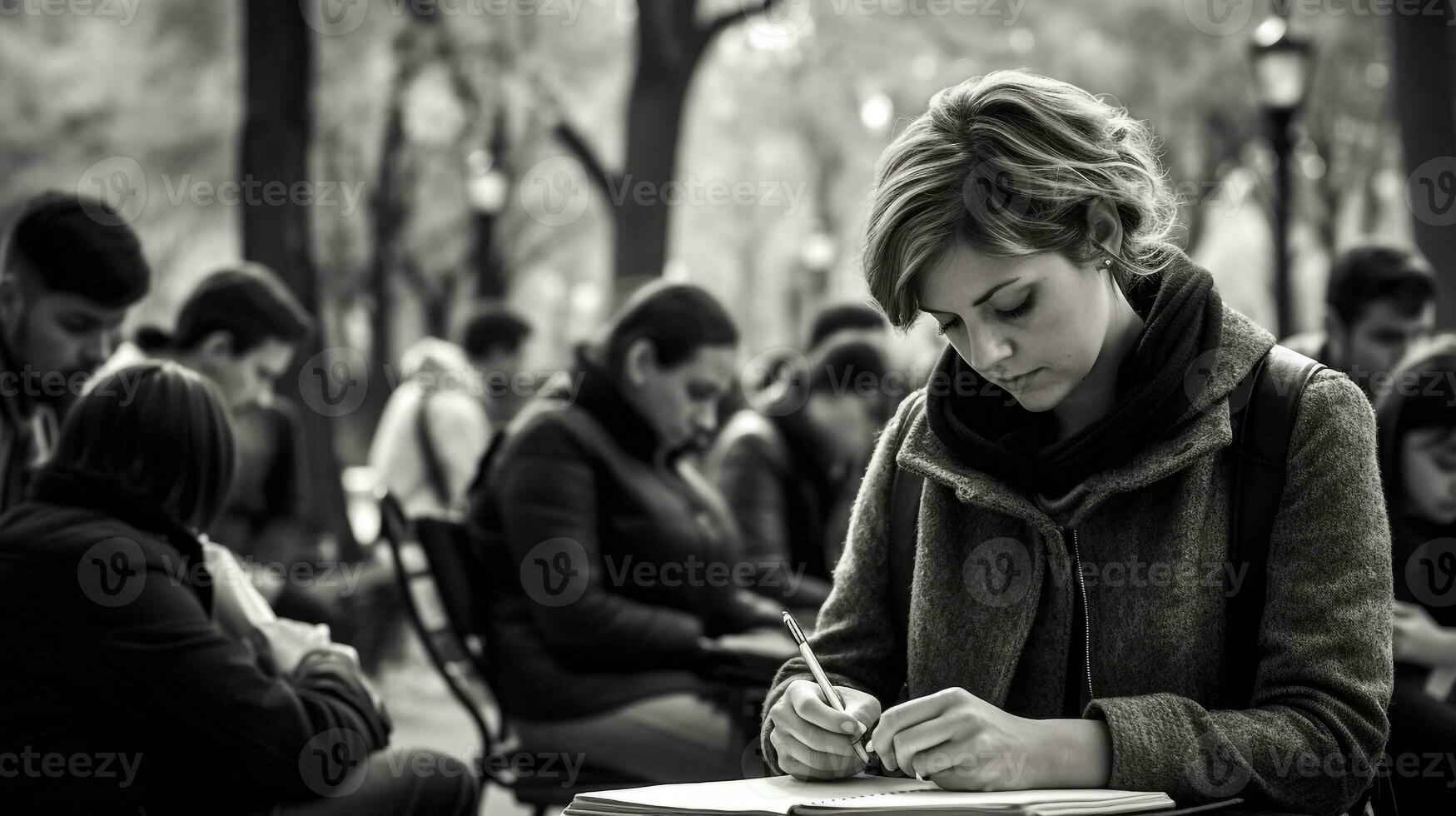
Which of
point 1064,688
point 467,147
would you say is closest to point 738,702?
point 1064,688

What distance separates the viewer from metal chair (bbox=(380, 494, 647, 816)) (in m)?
4.88

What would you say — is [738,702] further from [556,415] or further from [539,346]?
[539,346]

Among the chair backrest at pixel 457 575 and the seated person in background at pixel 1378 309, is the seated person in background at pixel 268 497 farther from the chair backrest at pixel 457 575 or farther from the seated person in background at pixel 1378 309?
the seated person in background at pixel 1378 309

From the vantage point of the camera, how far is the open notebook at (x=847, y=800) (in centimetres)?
201

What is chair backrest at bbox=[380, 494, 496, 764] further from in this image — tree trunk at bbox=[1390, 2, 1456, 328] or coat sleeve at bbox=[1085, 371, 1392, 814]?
tree trunk at bbox=[1390, 2, 1456, 328]

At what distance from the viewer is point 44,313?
4.54m

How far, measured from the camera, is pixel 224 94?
53.9 ft

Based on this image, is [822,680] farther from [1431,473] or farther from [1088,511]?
Answer: [1431,473]

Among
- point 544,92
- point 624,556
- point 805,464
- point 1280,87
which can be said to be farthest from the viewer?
point 544,92

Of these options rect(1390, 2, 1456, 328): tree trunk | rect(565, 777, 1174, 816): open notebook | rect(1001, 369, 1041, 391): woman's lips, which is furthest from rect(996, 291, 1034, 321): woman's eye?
rect(1390, 2, 1456, 328): tree trunk

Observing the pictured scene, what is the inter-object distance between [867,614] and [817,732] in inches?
15.6

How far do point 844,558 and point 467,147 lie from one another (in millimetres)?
18872

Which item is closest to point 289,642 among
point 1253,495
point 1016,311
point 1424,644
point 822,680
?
point 822,680

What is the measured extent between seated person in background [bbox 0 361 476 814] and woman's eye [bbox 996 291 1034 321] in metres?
1.96
